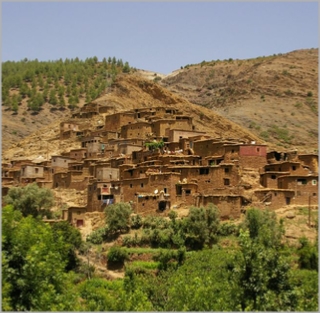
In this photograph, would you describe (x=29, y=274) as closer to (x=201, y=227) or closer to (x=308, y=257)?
(x=201, y=227)

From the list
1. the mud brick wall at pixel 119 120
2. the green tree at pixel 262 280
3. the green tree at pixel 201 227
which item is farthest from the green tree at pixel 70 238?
the mud brick wall at pixel 119 120

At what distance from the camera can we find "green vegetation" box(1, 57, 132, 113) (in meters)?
83.2

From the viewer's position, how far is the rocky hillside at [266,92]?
63969 mm

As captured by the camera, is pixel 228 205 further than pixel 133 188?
No

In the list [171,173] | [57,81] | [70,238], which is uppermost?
[57,81]

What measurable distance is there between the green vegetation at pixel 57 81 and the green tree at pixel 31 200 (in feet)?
137

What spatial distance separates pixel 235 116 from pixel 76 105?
22.6 m

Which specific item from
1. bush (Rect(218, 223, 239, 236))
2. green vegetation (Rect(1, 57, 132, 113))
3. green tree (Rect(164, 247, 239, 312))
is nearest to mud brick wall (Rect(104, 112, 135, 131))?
bush (Rect(218, 223, 239, 236))

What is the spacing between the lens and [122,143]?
44.2 meters

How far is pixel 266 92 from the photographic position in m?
75.6

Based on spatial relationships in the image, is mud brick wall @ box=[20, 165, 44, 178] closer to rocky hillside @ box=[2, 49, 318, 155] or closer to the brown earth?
the brown earth

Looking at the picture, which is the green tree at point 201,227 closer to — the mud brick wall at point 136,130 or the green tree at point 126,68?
the mud brick wall at point 136,130

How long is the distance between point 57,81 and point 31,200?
2138 inches

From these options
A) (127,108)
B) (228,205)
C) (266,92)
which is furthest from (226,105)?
(228,205)
